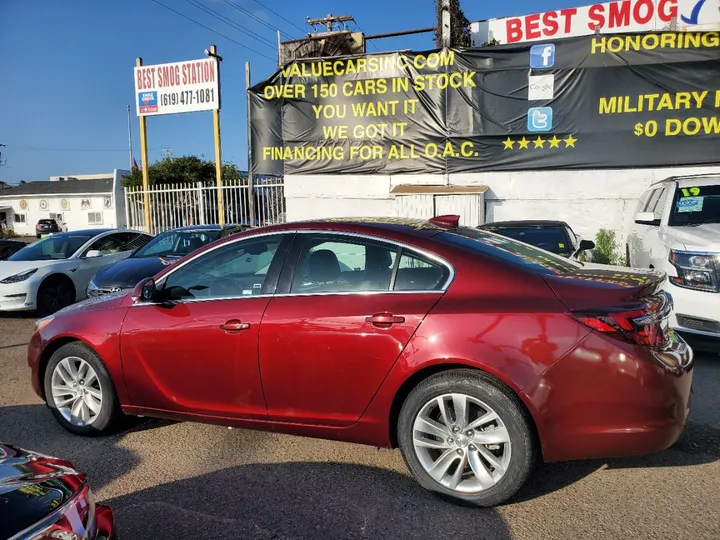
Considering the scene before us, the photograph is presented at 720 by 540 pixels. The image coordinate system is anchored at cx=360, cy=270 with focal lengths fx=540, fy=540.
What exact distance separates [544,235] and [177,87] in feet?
37.9

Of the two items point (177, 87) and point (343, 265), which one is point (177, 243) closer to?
point (343, 265)

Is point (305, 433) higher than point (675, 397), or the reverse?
point (675, 397)

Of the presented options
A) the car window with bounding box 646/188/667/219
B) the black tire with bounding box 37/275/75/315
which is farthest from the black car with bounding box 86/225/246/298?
the car window with bounding box 646/188/667/219

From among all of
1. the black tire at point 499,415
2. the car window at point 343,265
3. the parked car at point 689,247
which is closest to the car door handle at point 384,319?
the car window at point 343,265

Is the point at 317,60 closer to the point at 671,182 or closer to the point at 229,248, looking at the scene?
the point at 671,182

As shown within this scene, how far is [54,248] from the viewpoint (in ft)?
31.3

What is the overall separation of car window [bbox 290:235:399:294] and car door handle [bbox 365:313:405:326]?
19cm

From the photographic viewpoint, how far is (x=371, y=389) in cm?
317

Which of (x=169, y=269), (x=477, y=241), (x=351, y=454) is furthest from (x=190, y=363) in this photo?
(x=477, y=241)

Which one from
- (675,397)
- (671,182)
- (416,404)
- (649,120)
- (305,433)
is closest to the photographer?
(675,397)

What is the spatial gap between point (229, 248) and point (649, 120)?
9.38m

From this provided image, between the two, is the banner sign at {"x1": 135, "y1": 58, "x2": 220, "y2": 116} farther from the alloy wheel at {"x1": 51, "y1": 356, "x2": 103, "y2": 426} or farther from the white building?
the white building

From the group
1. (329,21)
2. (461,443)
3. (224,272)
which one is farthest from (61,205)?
(461,443)

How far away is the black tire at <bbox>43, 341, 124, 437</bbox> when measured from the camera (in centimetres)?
397
